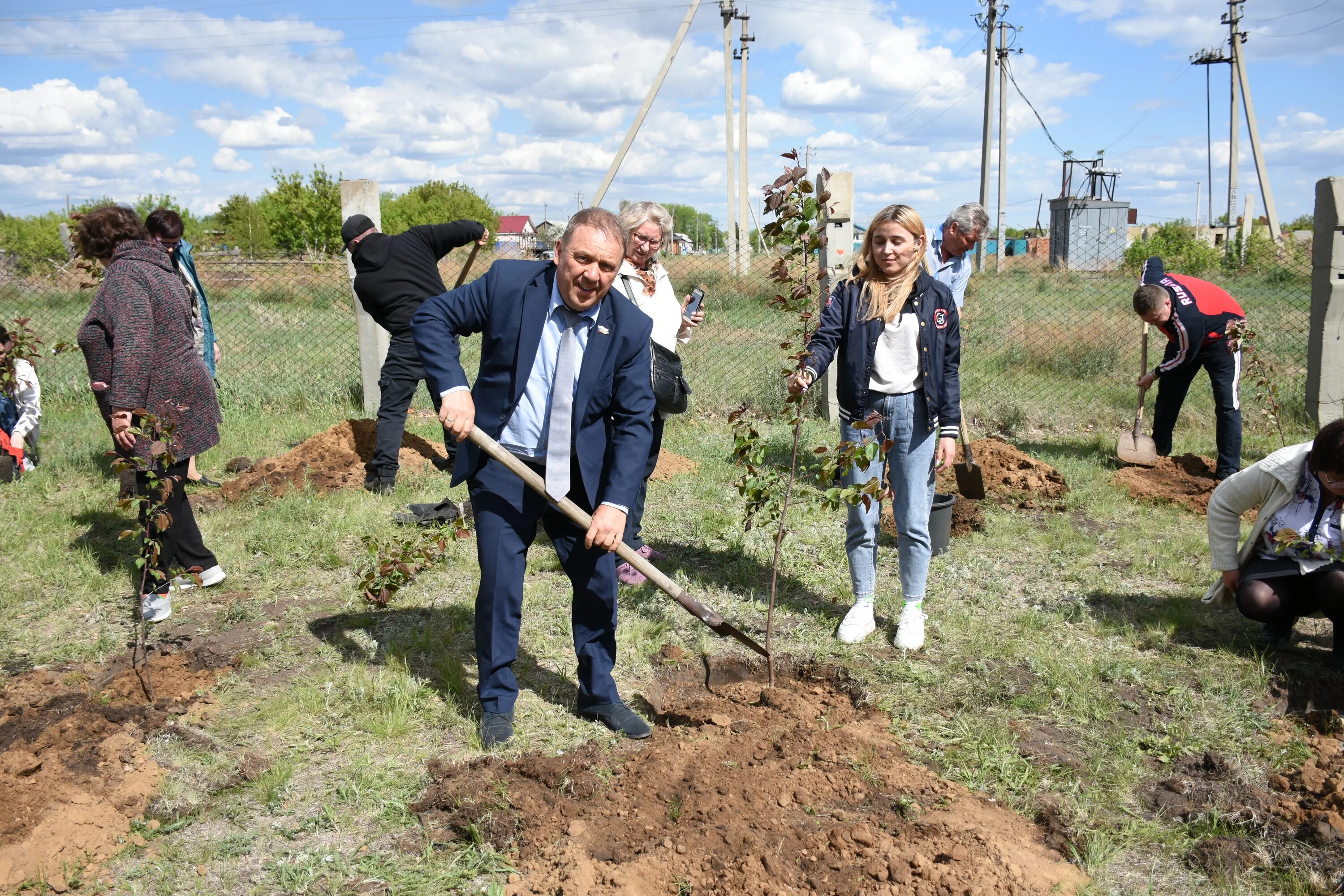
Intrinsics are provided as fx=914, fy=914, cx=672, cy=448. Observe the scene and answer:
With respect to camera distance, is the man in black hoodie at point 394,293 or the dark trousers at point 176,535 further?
the man in black hoodie at point 394,293

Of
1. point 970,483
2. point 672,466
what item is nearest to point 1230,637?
point 970,483

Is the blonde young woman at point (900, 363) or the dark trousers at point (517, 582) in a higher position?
the blonde young woman at point (900, 363)

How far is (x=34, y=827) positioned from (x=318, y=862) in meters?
0.83

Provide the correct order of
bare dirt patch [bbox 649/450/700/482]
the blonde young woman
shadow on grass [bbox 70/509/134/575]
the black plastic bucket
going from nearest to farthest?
Result: the blonde young woman < the black plastic bucket < shadow on grass [bbox 70/509/134/575] < bare dirt patch [bbox 649/450/700/482]

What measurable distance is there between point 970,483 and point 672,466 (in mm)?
2110

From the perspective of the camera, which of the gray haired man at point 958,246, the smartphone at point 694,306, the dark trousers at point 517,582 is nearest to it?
the dark trousers at point 517,582

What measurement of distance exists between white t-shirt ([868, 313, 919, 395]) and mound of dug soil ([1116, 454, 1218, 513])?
323 cm

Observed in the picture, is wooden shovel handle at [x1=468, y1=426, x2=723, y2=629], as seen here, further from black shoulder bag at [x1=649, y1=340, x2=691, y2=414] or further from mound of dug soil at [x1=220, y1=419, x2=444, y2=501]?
mound of dug soil at [x1=220, y1=419, x2=444, y2=501]

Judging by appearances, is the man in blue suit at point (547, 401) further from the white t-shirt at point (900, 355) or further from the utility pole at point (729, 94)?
the utility pole at point (729, 94)

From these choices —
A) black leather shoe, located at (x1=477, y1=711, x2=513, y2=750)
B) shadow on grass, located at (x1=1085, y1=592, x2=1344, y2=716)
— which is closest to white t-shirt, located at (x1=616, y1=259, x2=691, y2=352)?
black leather shoe, located at (x1=477, y1=711, x2=513, y2=750)

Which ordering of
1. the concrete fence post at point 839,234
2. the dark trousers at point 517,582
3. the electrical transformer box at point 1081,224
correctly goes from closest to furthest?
the dark trousers at point 517,582
the concrete fence post at point 839,234
the electrical transformer box at point 1081,224

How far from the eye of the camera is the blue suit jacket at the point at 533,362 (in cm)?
293

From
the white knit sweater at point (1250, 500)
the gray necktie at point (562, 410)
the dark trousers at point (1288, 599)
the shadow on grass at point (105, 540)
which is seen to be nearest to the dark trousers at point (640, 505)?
the gray necktie at point (562, 410)

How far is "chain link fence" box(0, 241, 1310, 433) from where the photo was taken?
28.0ft
